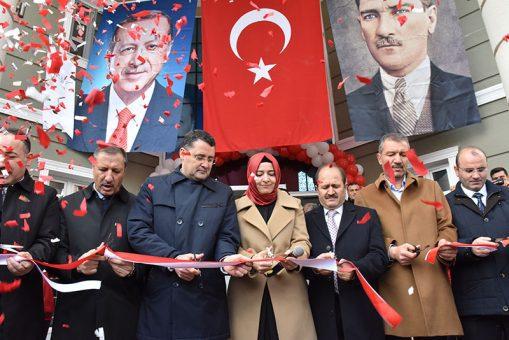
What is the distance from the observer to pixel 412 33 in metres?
6.79

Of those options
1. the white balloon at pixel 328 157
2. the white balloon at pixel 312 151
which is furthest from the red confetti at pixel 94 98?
the white balloon at pixel 328 157

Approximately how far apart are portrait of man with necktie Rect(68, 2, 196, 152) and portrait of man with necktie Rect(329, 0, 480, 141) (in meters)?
2.98

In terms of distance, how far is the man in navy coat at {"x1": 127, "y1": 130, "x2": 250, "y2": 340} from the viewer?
2.42 m

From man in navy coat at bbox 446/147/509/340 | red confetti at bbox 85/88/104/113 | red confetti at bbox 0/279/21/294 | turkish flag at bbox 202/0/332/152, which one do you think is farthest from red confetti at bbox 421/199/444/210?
red confetti at bbox 85/88/104/113

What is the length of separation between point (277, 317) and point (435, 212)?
126 centimetres

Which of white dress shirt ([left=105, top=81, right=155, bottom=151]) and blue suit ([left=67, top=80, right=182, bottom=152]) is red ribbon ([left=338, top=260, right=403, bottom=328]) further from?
white dress shirt ([left=105, top=81, right=155, bottom=151])

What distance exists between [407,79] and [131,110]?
14.8ft

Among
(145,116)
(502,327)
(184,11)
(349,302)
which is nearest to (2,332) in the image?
(349,302)

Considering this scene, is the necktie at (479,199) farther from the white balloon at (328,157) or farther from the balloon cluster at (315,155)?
the white balloon at (328,157)

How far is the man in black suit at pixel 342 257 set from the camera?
2.54 meters

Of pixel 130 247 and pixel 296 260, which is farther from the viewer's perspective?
pixel 130 247

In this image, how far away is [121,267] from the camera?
2541mm

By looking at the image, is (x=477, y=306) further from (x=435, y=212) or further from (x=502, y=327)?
(x=435, y=212)

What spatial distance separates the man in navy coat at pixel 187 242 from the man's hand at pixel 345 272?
1.82ft
